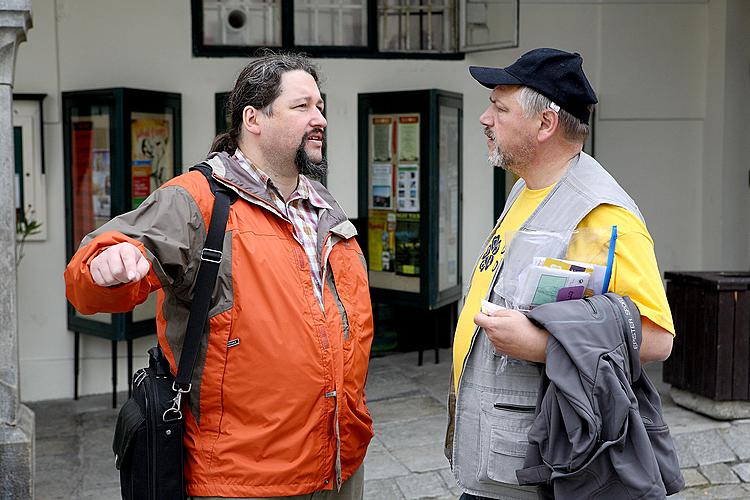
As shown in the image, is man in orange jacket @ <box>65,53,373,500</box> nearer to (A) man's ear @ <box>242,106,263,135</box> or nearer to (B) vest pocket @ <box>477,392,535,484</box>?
(A) man's ear @ <box>242,106,263,135</box>

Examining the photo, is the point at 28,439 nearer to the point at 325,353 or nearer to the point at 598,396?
the point at 325,353

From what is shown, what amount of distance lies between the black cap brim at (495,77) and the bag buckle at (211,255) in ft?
2.90

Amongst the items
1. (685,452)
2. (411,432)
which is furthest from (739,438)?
(411,432)

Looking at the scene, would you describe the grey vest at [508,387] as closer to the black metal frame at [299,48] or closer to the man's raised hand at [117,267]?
the man's raised hand at [117,267]

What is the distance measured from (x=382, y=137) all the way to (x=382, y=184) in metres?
0.36

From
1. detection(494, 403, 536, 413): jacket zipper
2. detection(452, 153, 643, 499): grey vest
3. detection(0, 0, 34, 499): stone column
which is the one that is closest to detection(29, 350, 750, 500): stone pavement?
detection(0, 0, 34, 499): stone column

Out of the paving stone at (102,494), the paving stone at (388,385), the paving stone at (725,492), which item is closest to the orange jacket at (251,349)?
the paving stone at (102,494)

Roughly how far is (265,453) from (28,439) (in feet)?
7.56

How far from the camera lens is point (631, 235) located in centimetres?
255

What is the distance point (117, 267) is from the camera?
2.29 meters

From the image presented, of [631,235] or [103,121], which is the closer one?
[631,235]

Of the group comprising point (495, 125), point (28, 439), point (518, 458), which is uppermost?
point (495, 125)

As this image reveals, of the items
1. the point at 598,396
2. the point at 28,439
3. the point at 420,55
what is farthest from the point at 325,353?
the point at 420,55

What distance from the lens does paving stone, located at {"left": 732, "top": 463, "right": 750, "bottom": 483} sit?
525 centimetres
